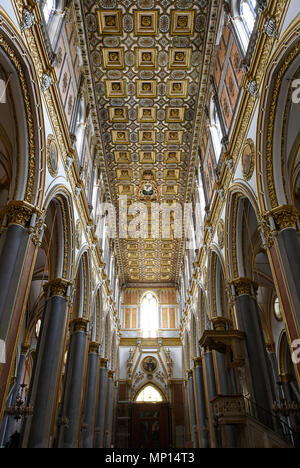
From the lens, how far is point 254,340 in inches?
413

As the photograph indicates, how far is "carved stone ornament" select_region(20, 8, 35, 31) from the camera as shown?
26.5 ft

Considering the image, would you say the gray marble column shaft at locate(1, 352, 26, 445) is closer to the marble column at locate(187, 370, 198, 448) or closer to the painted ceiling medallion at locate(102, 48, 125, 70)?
the marble column at locate(187, 370, 198, 448)

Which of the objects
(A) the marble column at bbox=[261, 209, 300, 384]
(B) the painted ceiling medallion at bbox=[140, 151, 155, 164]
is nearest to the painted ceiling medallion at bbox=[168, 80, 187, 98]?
(B) the painted ceiling medallion at bbox=[140, 151, 155, 164]

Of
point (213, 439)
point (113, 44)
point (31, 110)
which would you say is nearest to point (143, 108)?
point (113, 44)

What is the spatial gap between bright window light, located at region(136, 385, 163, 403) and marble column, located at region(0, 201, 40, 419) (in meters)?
21.0

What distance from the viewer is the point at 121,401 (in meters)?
25.4

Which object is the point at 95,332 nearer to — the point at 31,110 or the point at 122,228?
the point at 122,228

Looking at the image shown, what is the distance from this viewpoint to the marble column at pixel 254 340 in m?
9.72

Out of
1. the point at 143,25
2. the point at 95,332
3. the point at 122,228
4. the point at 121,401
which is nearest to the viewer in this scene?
the point at 143,25

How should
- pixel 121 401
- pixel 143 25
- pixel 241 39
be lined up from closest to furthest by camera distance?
1. pixel 241 39
2. pixel 143 25
3. pixel 121 401

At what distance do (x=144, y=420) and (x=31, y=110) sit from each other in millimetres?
22726

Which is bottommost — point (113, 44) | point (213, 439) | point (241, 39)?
point (213, 439)

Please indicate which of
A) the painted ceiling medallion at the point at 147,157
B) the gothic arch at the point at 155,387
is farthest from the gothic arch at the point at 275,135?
the gothic arch at the point at 155,387

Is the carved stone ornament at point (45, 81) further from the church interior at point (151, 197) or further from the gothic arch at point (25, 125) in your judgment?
the gothic arch at point (25, 125)
